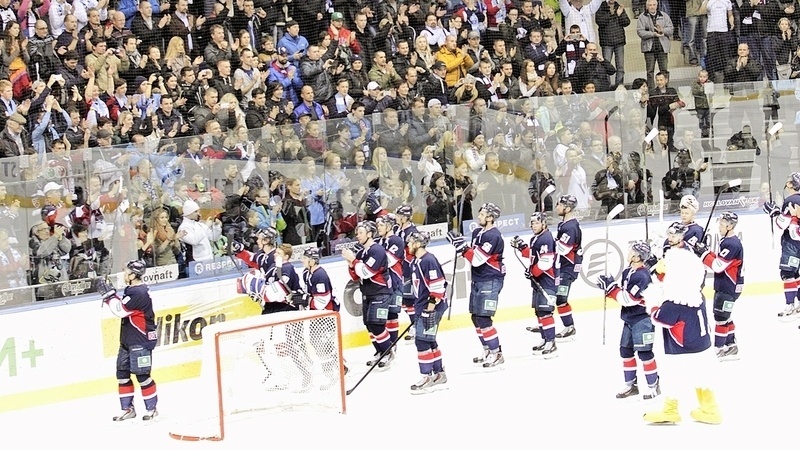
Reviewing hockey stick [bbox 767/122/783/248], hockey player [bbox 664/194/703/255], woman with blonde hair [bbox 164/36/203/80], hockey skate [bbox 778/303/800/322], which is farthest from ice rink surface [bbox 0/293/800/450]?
woman with blonde hair [bbox 164/36/203/80]

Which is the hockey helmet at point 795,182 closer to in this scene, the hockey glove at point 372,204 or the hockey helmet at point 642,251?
the hockey helmet at point 642,251

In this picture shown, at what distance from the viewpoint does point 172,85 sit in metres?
13.2

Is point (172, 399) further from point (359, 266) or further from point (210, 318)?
point (359, 266)

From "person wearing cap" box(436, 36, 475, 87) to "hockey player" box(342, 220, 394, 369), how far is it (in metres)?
3.97

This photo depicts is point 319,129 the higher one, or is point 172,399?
point 319,129

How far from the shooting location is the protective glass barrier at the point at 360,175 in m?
11.4

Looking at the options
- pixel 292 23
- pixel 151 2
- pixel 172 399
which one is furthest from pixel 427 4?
pixel 172 399

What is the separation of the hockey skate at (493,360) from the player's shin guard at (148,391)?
10.1ft

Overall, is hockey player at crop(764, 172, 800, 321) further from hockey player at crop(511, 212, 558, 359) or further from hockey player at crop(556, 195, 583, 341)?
hockey player at crop(511, 212, 558, 359)

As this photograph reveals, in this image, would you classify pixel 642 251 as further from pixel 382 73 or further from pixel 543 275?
pixel 382 73

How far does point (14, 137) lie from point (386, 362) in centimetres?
397

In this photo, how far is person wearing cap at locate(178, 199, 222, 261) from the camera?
39.5 feet

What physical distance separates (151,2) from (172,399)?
4.92 m

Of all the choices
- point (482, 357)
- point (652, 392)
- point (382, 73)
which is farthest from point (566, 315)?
point (382, 73)
